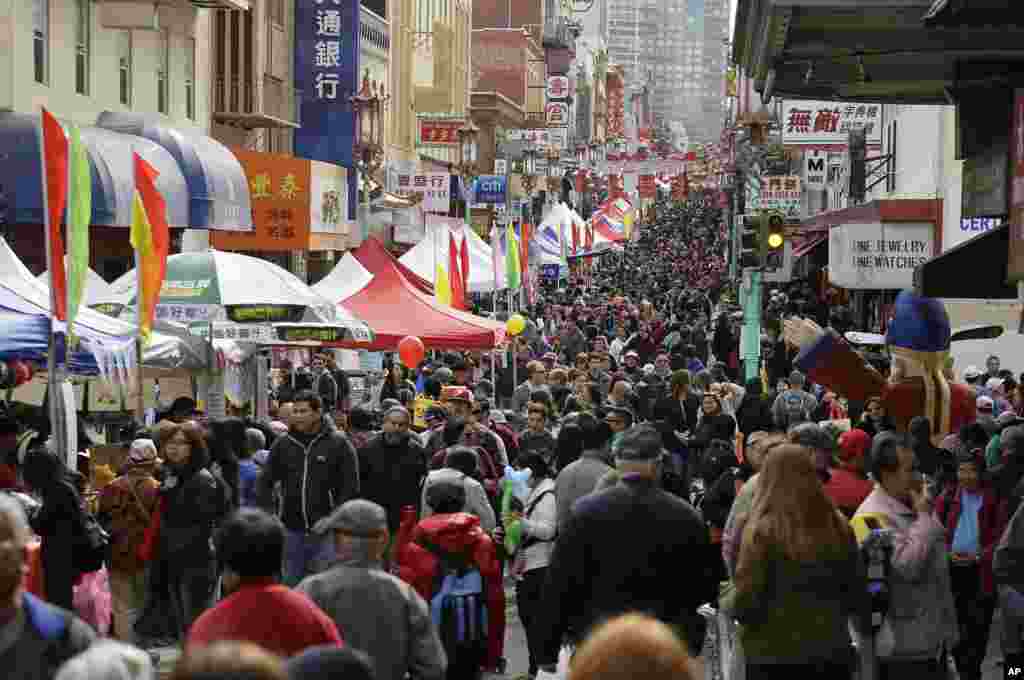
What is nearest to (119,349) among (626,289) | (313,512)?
(313,512)

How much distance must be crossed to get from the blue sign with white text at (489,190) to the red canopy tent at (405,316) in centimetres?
3467

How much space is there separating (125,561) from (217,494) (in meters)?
0.69

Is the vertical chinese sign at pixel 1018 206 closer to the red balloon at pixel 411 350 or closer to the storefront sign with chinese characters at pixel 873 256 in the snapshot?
the red balloon at pixel 411 350

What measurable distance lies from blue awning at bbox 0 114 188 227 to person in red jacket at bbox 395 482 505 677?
13.8m

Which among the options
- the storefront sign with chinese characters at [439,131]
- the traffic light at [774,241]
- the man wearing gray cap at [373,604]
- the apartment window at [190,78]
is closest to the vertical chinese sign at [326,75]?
the apartment window at [190,78]

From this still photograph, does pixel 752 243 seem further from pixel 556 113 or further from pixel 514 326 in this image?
pixel 556 113

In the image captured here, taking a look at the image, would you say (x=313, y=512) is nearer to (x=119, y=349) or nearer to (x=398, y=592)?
(x=119, y=349)

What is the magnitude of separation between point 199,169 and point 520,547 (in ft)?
58.1

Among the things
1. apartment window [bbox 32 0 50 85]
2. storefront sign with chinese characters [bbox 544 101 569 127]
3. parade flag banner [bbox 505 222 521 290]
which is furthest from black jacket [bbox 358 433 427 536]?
storefront sign with chinese characters [bbox 544 101 569 127]

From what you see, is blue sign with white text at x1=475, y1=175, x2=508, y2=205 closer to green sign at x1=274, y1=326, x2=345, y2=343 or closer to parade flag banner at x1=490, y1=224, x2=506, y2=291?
parade flag banner at x1=490, y1=224, x2=506, y2=291

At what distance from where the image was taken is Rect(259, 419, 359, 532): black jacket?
41.7ft

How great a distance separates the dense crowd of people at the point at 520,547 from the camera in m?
5.79

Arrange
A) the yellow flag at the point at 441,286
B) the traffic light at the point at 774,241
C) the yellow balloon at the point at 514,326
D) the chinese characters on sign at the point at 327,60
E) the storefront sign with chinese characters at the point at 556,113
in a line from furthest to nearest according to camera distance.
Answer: the storefront sign with chinese characters at the point at 556,113 < the chinese characters on sign at the point at 327,60 < the yellow balloon at the point at 514,326 < the yellow flag at the point at 441,286 < the traffic light at the point at 774,241

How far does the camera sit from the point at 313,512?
12.7 meters
